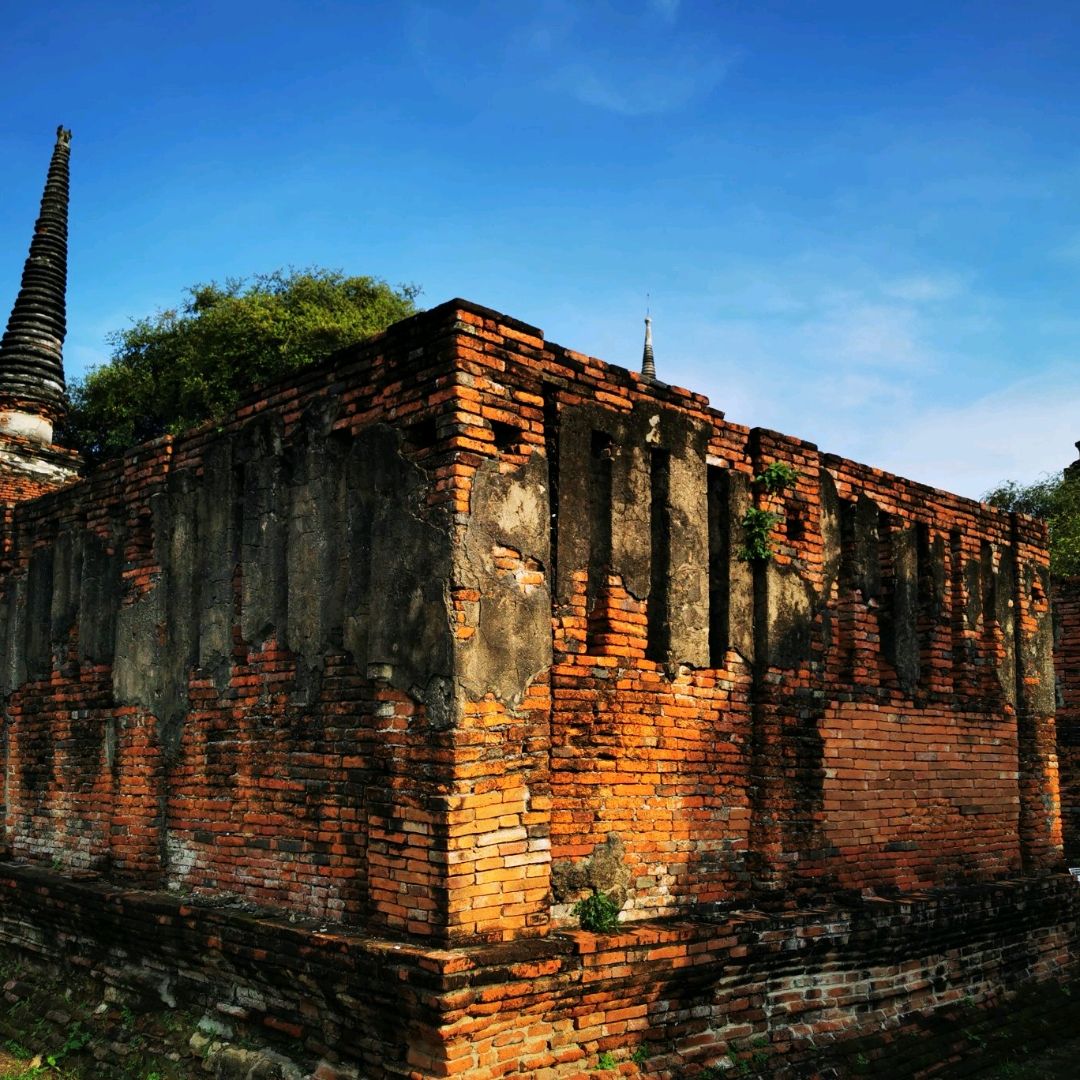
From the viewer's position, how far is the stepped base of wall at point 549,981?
5441 mm

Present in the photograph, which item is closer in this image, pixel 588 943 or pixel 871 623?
pixel 588 943

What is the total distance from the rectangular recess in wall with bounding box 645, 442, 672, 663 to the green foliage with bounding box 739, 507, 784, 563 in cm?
91

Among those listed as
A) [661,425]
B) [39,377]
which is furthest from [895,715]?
[39,377]

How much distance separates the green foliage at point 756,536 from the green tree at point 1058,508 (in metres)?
11.1

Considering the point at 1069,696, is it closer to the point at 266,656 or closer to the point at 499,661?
the point at 499,661

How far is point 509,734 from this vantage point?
5898mm

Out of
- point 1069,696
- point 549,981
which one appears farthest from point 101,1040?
point 1069,696

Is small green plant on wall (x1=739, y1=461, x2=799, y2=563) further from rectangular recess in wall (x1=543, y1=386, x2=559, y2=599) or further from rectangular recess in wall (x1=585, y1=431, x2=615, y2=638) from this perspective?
rectangular recess in wall (x1=543, y1=386, x2=559, y2=599)

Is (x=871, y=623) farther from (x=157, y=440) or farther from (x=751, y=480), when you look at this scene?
(x=157, y=440)

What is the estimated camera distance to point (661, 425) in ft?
23.6

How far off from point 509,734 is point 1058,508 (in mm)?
22910

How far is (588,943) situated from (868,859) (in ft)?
11.0

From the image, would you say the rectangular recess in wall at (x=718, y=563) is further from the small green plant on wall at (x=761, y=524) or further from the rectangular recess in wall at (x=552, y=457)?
the rectangular recess in wall at (x=552, y=457)

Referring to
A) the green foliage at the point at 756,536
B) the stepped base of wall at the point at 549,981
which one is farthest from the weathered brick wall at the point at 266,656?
the green foliage at the point at 756,536
